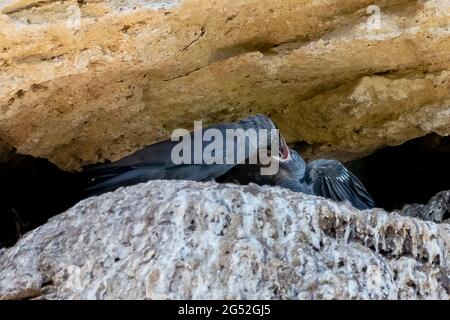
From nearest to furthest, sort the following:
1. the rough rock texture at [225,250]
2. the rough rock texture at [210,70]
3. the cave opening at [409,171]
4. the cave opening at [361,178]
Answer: the rough rock texture at [225,250] → the rough rock texture at [210,70] → the cave opening at [361,178] → the cave opening at [409,171]

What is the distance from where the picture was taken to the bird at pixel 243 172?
7.32 feet

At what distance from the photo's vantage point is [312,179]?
7.58ft

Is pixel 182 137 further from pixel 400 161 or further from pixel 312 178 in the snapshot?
pixel 400 161

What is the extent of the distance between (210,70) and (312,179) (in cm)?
44

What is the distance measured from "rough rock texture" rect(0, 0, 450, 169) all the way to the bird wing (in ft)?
0.51

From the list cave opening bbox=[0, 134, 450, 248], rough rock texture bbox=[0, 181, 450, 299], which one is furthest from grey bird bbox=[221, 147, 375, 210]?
rough rock texture bbox=[0, 181, 450, 299]

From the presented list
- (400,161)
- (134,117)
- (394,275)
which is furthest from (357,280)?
(400,161)

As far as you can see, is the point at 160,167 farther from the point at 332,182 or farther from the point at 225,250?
the point at 225,250

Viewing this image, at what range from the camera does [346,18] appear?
2029 mm

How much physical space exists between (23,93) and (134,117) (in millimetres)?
377

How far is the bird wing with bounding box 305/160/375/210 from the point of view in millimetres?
2312

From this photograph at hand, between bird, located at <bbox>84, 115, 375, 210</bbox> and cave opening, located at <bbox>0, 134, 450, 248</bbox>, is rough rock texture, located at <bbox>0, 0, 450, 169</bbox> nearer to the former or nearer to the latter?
bird, located at <bbox>84, 115, 375, 210</bbox>

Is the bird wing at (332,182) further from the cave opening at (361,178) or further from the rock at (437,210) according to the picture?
the cave opening at (361,178)

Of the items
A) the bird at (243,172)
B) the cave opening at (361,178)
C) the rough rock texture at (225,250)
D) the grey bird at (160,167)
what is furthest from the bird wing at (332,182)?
the rough rock texture at (225,250)
